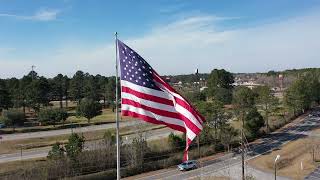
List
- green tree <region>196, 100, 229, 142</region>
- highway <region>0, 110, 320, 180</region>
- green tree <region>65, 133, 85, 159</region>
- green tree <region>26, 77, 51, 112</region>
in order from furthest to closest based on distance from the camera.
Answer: green tree <region>26, 77, 51, 112</region>, green tree <region>196, 100, 229, 142</region>, highway <region>0, 110, 320, 180</region>, green tree <region>65, 133, 85, 159</region>

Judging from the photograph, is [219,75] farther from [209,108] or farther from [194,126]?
[194,126]

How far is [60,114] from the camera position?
232ft

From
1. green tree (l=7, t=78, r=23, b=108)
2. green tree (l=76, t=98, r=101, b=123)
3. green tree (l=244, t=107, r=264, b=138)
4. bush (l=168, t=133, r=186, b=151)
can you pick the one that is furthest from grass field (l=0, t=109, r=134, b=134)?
green tree (l=244, t=107, r=264, b=138)

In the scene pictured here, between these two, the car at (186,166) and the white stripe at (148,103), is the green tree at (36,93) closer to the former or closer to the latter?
the car at (186,166)

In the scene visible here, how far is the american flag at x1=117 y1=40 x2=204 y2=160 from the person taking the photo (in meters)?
13.2

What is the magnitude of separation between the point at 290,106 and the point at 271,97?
9.35m

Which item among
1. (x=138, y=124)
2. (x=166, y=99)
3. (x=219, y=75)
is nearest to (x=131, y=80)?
(x=166, y=99)

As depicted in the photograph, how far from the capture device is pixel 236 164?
54.0 meters

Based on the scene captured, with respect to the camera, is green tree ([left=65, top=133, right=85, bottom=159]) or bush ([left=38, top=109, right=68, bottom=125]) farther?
bush ([left=38, top=109, right=68, bottom=125])

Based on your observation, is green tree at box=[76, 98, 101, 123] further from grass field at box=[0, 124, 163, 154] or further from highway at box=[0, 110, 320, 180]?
grass field at box=[0, 124, 163, 154]

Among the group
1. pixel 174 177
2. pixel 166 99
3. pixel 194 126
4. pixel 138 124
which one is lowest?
pixel 174 177

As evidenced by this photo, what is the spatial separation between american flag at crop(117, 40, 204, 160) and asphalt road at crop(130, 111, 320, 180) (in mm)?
32211

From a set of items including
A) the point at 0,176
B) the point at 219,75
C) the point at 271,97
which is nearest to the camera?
the point at 0,176

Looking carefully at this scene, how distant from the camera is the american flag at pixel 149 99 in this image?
1317cm
